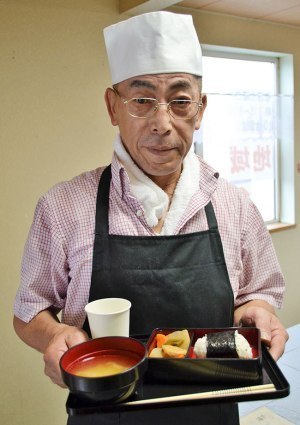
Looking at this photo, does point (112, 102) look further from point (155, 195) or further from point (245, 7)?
point (245, 7)

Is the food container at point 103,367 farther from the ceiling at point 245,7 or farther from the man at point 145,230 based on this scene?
the ceiling at point 245,7

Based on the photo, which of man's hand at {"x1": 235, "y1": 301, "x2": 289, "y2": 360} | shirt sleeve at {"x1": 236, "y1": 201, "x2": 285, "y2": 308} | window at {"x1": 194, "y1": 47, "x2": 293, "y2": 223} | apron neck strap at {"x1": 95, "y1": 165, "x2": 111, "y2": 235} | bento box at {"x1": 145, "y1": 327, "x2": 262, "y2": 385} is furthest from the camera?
window at {"x1": 194, "y1": 47, "x2": 293, "y2": 223}

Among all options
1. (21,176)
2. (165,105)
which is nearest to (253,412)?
(165,105)

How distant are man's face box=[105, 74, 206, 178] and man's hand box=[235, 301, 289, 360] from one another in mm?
453

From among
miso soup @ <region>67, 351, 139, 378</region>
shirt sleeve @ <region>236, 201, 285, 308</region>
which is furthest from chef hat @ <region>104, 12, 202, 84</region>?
miso soup @ <region>67, 351, 139, 378</region>

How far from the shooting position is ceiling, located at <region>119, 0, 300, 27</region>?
2293 mm

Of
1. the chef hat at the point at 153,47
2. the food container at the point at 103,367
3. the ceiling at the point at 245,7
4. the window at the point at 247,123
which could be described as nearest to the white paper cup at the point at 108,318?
the food container at the point at 103,367

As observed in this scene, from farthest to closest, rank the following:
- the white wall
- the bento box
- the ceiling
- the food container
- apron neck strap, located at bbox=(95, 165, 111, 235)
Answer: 1. the ceiling
2. the white wall
3. apron neck strap, located at bbox=(95, 165, 111, 235)
4. the bento box
5. the food container

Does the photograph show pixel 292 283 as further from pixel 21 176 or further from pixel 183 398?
pixel 183 398

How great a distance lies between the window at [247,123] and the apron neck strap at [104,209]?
183cm

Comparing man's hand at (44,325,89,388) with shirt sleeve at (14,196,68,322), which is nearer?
man's hand at (44,325,89,388)

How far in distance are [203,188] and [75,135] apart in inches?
47.0

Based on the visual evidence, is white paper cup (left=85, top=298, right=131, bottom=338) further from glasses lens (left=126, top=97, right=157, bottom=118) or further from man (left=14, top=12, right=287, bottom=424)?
glasses lens (left=126, top=97, right=157, bottom=118)

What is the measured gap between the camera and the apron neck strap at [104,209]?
46.3 inches
